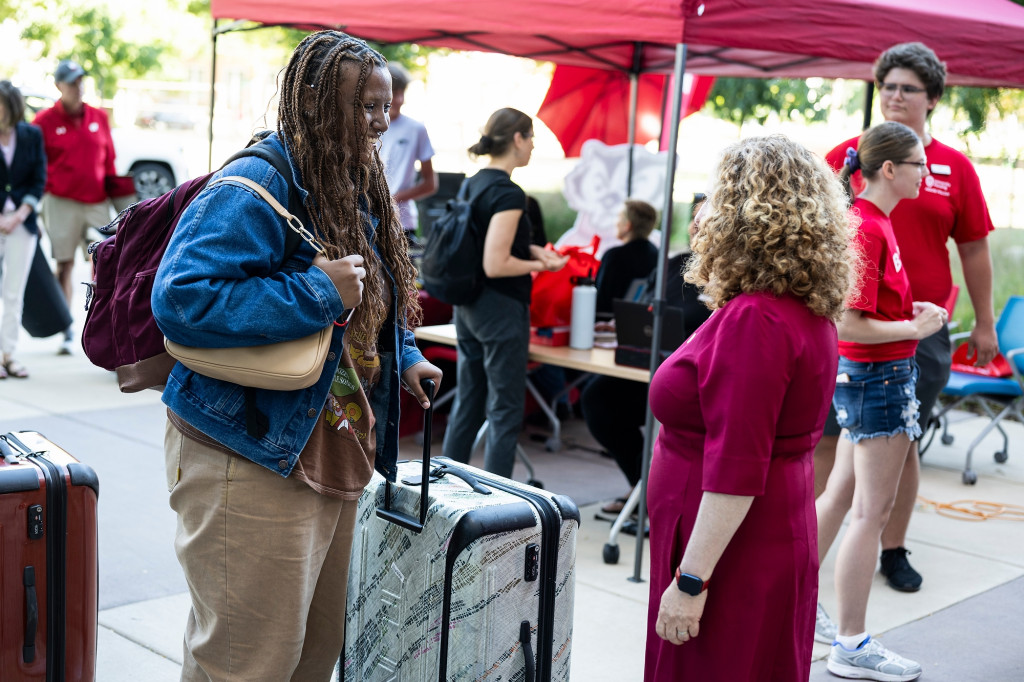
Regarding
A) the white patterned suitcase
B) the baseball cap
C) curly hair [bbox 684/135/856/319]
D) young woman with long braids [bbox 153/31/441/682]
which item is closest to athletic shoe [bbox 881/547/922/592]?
the white patterned suitcase

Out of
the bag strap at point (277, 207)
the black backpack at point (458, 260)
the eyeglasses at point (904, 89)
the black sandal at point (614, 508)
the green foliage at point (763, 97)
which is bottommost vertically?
the black sandal at point (614, 508)

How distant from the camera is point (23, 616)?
2.61 metres

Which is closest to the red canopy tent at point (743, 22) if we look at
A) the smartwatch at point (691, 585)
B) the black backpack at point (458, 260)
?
the black backpack at point (458, 260)

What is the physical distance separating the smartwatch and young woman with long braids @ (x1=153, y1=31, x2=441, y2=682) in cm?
67

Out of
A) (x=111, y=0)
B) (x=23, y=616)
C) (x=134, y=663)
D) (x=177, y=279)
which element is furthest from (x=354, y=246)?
(x=111, y=0)

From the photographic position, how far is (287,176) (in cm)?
210

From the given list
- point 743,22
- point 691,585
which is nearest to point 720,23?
point 743,22

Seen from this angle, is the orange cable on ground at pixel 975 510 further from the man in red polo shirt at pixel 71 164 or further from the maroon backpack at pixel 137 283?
the man in red polo shirt at pixel 71 164

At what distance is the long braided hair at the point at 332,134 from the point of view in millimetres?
2109

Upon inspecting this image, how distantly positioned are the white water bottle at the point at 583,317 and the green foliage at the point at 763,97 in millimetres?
7395

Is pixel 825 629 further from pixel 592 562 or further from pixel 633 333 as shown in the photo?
pixel 633 333

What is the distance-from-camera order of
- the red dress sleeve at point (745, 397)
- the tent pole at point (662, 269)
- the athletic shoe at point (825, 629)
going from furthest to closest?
the tent pole at point (662, 269) < the athletic shoe at point (825, 629) < the red dress sleeve at point (745, 397)

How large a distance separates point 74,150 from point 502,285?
4.38m

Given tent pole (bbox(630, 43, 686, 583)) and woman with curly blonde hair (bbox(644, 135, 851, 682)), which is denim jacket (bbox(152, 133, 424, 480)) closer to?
woman with curly blonde hair (bbox(644, 135, 851, 682))
